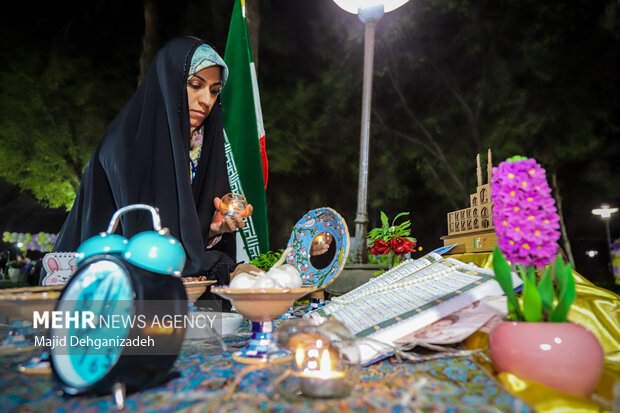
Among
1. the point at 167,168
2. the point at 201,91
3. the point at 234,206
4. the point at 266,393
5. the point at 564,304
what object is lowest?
the point at 266,393

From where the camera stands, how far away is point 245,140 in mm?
4418

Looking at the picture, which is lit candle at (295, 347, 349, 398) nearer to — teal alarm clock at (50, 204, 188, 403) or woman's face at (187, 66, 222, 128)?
teal alarm clock at (50, 204, 188, 403)

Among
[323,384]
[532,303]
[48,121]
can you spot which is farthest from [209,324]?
[48,121]

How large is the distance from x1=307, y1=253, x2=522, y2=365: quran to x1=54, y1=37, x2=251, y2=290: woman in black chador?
0.82 m

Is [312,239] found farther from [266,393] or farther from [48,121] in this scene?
[48,121]

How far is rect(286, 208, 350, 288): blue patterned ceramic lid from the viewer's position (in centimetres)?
201

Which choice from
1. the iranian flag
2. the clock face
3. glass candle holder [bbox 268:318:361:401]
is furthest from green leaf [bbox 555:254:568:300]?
the iranian flag

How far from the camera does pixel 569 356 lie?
3.05 ft

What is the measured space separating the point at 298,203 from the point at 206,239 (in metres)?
9.07

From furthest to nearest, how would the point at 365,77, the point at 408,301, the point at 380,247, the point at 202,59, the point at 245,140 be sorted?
the point at 365,77, the point at 245,140, the point at 380,247, the point at 202,59, the point at 408,301

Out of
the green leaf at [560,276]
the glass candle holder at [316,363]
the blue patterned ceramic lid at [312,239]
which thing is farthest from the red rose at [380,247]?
the glass candle holder at [316,363]

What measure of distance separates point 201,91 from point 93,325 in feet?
5.78

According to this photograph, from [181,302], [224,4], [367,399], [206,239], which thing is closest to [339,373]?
[367,399]

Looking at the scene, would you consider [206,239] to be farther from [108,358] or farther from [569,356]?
[569,356]
